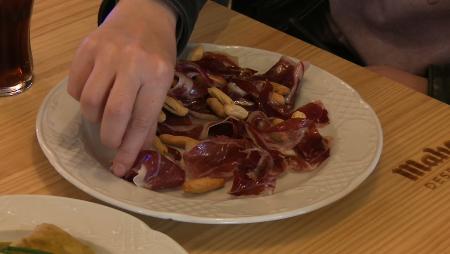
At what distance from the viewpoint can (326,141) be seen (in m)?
0.83

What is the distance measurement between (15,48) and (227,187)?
0.36m

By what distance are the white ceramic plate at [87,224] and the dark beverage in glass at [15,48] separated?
303 millimetres

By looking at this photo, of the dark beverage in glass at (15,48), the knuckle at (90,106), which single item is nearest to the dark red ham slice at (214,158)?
the knuckle at (90,106)

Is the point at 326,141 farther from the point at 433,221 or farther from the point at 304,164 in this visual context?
the point at 433,221

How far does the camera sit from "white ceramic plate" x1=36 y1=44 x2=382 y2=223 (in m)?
0.69

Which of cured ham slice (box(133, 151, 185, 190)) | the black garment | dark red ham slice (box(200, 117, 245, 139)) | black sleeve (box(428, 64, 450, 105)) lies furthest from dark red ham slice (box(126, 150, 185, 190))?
the black garment

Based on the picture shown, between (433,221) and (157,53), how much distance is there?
0.34 metres

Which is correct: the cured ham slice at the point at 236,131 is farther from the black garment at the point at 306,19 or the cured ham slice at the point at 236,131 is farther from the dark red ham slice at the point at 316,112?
the black garment at the point at 306,19

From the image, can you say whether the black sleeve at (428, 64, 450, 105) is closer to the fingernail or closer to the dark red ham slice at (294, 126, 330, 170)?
the dark red ham slice at (294, 126, 330, 170)

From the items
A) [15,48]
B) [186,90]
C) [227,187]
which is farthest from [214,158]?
[15,48]

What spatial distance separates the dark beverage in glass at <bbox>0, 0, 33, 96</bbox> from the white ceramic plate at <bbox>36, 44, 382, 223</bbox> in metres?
0.08

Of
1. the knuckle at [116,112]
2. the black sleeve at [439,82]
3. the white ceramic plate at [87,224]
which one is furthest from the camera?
the black sleeve at [439,82]

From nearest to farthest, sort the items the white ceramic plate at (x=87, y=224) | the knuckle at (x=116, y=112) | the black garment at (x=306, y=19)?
the white ceramic plate at (x=87, y=224) < the knuckle at (x=116, y=112) < the black garment at (x=306, y=19)

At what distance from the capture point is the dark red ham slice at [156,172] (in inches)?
29.0
